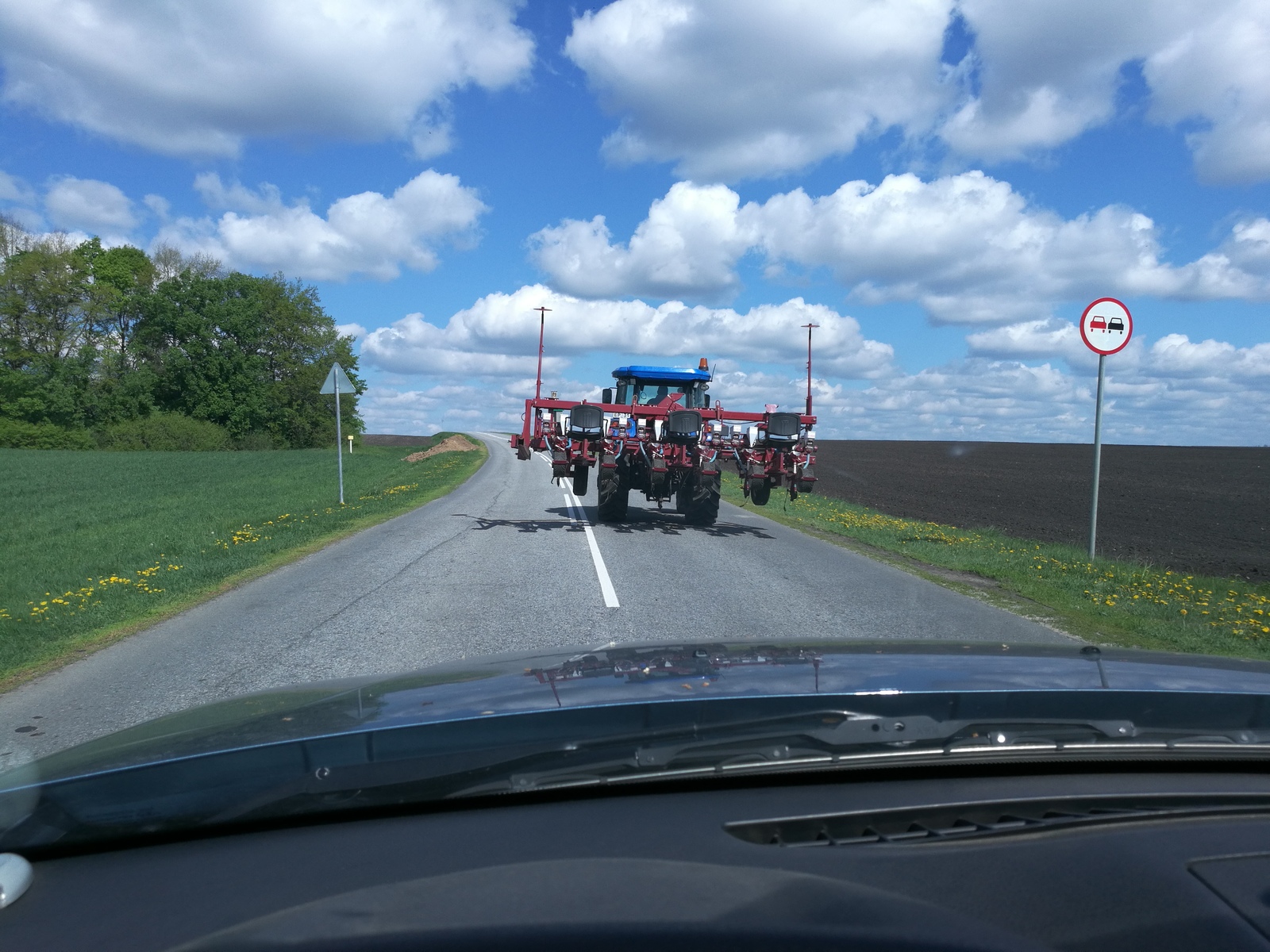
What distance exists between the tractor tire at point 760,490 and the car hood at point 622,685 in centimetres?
1174

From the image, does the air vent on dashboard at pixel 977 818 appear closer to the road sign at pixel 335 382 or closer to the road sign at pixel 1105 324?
the road sign at pixel 1105 324

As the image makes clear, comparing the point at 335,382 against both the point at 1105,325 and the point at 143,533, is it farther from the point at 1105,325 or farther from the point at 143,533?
the point at 1105,325

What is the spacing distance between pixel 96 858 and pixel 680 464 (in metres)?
13.8

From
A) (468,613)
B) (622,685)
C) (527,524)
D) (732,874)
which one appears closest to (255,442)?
(527,524)

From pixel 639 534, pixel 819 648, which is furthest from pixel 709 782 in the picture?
pixel 639 534

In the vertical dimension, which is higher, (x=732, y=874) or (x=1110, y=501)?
(x=732, y=874)

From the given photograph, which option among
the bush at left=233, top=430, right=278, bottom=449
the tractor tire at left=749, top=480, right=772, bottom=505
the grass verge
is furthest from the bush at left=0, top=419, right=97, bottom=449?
the tractor tire at left=749, top=480, right=772, bottom=505

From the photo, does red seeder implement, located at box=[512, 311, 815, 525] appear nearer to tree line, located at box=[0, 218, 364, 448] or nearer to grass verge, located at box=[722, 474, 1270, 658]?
grass verge, located at box=[722, 474, 1270, 658]

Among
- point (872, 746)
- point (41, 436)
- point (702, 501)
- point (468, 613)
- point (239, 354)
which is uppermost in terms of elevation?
point (239, 354)

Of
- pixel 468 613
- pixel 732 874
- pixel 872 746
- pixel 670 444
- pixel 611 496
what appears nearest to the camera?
pixel 732 874

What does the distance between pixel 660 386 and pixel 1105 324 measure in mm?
8040

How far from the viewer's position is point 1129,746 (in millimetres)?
2266

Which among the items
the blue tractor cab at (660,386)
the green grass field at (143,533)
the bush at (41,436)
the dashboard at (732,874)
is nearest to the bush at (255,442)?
the bush at (41,436)

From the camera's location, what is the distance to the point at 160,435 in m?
63.4
